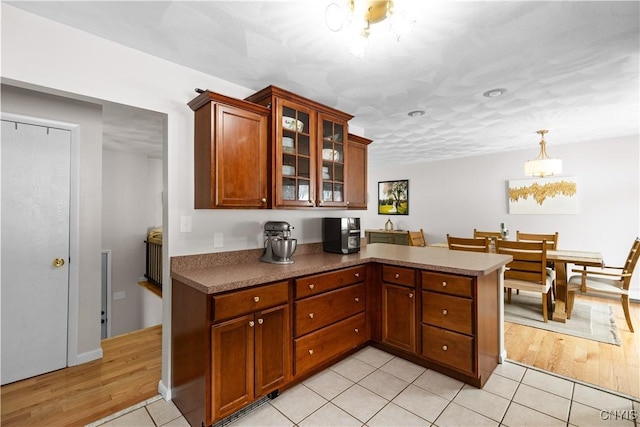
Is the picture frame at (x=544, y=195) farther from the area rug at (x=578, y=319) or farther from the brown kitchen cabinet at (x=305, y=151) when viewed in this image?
the brown kitchen cabinet at (x=305, y=151)

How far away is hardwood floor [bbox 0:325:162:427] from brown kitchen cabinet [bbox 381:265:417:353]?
1884mm

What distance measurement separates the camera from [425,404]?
6.54ft

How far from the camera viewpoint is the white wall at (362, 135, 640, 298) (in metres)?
4.36

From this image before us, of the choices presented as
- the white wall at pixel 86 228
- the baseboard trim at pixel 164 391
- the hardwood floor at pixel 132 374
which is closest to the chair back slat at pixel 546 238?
the hardwood floor at pixel 132 374

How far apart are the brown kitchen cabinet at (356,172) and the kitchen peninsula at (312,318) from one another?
59cm

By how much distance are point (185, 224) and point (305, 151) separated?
110 cm

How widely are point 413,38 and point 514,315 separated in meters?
3.50

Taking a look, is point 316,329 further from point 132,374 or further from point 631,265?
point 631,265

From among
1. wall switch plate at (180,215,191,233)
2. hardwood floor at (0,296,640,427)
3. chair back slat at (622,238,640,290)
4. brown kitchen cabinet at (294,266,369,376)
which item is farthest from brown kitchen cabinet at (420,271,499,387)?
chair back slat at (622,238,640,290)

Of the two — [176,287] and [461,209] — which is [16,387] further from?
[461,209]

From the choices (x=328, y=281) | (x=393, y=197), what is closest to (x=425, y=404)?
(x=328, y=281)

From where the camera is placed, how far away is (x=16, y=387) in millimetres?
2213

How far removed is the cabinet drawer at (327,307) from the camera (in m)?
2.13

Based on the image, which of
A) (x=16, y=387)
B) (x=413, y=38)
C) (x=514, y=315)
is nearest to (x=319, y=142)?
(x=413, y=38)
